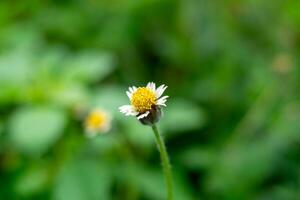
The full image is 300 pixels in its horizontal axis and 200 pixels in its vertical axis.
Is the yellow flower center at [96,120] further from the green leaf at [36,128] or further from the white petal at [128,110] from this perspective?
the white petal at [128,110]

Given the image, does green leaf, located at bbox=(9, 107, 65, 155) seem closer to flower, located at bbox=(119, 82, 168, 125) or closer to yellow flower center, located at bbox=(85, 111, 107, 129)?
yellow flower center, located at bbox=(85, 111, 107, 129)

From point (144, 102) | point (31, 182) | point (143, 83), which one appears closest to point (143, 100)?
point (144, 102)

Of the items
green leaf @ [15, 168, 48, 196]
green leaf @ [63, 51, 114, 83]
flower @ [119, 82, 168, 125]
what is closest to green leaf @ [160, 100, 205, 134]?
green leaf @ [63, 51, 114, 83]

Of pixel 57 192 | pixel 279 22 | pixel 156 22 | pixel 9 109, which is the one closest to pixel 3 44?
pixel 9 109

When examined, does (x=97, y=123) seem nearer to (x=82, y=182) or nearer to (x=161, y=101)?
(x=82, y=182)

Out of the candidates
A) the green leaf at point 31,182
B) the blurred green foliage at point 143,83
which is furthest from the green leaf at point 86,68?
the green leaf at point 31,182

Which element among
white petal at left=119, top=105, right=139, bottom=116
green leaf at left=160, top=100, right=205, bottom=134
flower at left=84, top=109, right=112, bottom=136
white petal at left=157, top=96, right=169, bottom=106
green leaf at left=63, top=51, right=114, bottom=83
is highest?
green leaf at left=63, top=51, right=114, bottom=83
